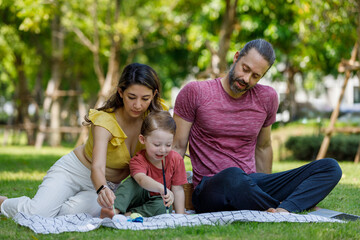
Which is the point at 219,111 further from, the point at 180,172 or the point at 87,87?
the point at 87,87

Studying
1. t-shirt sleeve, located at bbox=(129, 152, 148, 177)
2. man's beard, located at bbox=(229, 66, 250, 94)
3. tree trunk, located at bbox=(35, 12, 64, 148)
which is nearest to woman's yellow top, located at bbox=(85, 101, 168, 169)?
t-shirt sleeve, located at bbox=(129, 152, 148, 177)

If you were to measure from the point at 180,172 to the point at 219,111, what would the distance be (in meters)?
0.66

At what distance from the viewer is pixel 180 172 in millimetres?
4102

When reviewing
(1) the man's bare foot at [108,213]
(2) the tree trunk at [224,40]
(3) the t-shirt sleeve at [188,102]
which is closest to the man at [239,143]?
(3) the t-shirt sleeve at [188,102]

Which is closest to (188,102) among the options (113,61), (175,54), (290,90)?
(113,61)

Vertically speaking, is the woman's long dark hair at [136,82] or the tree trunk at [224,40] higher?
the tree trunk at [224,40]

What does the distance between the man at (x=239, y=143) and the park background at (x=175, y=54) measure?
0.45 meters

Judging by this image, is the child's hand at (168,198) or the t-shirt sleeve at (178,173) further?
the t-shirt sleeve at (178,173)

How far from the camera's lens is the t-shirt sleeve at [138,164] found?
3912mm

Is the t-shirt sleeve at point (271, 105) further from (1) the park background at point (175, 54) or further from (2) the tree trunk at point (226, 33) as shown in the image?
(2) the tree trunk at point (226, 33)

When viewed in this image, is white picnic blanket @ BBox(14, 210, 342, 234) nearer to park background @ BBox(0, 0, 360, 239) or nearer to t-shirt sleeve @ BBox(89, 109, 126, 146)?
park background @ BBox(0, 0, 360, 239)

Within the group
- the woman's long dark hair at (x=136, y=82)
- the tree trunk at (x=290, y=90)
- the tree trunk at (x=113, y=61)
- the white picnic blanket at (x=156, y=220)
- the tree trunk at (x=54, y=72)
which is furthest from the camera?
the tree trunk at (x=290, y=90)

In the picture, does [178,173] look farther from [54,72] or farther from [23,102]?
[23,102]

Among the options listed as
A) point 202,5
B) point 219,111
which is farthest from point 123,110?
point 202,5
